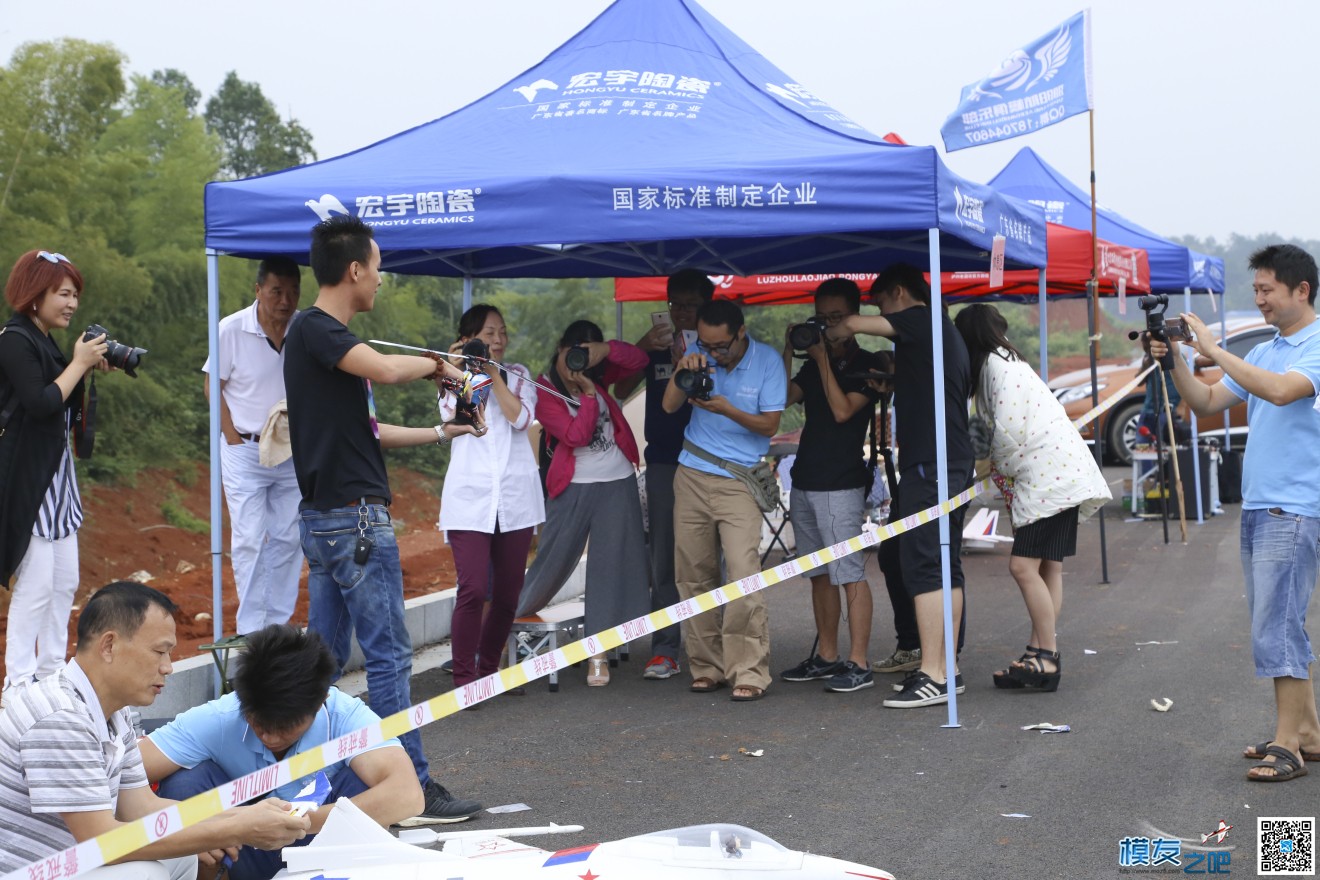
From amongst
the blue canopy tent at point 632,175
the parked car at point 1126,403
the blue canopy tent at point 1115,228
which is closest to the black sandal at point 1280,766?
the blue canopy tent at point 632,175

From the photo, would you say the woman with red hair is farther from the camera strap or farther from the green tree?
the green tree

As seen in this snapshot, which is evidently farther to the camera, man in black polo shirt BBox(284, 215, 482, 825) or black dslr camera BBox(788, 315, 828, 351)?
black dslr camera BBox(788, 315, 828, 351)

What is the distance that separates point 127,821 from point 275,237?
3301mm

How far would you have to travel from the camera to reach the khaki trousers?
6.35 m

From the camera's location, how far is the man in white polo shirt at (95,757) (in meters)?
2.86

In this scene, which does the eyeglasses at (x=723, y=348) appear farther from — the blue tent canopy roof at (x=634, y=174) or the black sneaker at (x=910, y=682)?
the black sneaker at (x=910, y=682)

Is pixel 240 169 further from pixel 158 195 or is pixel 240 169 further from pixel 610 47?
pixel 610 47

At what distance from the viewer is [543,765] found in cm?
529

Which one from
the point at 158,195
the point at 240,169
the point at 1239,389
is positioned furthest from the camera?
the point at 240,169

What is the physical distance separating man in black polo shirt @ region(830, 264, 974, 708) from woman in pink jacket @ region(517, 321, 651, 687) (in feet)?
4.02

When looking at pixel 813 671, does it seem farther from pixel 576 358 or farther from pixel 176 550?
pixel 176 550

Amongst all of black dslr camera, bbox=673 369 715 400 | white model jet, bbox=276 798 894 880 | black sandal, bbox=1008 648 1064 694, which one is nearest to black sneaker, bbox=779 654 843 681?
black sandal, bbox=1008 648 1064 694

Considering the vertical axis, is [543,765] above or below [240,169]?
below

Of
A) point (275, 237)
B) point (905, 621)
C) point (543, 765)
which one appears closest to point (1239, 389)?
point (905, 621)
